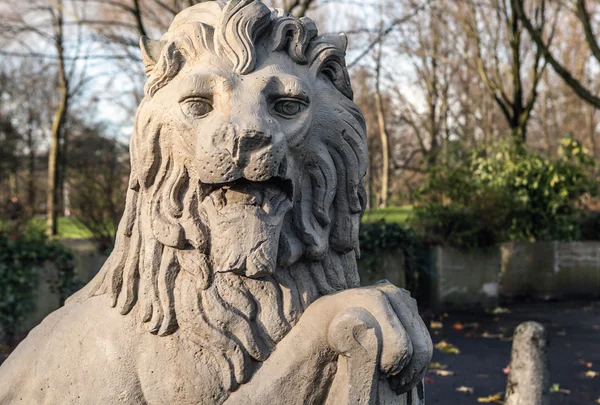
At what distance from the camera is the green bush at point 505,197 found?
32.0 ft

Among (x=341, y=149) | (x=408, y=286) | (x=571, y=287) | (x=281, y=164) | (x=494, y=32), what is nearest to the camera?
(x=281, y=164)

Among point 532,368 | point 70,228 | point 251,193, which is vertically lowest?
point 532,368

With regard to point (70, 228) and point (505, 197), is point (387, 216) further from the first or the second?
point (70, 228)

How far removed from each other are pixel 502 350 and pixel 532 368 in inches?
119

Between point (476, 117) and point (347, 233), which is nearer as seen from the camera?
point (347, 233)

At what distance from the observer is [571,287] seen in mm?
10914

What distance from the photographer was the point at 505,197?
10133mm

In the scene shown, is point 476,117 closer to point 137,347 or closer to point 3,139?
point 3,139

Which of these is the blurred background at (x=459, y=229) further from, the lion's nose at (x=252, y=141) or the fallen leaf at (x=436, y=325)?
the lion's nose at (x=252, y=141)

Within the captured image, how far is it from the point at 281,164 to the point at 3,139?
1648 cm

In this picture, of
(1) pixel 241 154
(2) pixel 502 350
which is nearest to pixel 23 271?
(2) pixel 502 350

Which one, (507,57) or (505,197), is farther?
(507,57)

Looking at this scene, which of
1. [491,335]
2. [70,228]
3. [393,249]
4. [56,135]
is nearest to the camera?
[491,335]

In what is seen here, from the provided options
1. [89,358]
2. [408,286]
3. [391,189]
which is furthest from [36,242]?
[391,189]
